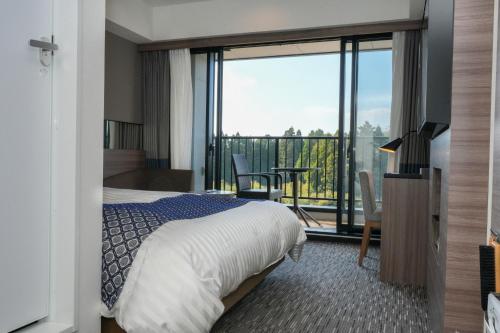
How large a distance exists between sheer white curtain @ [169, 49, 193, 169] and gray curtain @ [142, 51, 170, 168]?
0.43ft

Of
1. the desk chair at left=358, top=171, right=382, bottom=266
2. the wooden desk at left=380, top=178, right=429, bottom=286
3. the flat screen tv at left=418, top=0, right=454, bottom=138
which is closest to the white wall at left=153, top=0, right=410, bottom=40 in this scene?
the desk chair at left=358, top=171, right=382, bottom=266

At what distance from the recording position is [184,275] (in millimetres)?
1609

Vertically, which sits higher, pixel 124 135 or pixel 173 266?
pixel 124 135

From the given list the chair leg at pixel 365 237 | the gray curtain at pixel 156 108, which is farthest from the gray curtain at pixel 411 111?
the gray curtain at pixel 156 108

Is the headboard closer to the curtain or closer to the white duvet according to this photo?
the curtain

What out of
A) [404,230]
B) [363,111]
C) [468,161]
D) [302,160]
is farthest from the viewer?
[302,160]

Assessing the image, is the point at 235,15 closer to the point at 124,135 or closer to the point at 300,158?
the point at 124,135

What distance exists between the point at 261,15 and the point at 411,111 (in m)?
1.96

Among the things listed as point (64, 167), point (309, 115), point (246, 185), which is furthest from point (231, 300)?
point (309, 115)

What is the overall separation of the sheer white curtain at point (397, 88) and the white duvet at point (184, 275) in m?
2.62

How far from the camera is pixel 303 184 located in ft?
21.4

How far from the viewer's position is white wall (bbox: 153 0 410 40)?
424 cm

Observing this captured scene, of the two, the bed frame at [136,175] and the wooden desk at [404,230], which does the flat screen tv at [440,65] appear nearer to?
the wooden desk at [404,230]

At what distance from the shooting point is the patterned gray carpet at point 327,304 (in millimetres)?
2238
